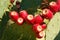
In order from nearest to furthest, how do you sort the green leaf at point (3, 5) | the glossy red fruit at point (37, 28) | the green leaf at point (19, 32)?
the glossy red fruit at point (37, 28)
the green leaf at point (19, 32)
the green leaf at point (3, 5)

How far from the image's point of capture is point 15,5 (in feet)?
10.4

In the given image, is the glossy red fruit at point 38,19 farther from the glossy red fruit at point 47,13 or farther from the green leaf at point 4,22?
the green leaf at point 4,22

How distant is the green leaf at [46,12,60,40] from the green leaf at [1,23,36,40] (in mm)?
247

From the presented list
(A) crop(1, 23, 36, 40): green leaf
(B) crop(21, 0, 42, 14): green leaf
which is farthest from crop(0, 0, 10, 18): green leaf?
(A) crop(1, 23, 36, 40): green leaf

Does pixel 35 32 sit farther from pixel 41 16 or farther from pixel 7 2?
pixel 7 2

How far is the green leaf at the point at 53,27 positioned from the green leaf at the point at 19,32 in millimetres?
247

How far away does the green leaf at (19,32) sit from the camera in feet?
9.03

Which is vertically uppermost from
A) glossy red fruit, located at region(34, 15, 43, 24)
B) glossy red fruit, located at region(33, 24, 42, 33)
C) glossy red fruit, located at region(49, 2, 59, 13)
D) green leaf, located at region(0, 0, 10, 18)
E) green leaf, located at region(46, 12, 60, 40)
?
green leaf, located at region(0, 0, 10, 18)

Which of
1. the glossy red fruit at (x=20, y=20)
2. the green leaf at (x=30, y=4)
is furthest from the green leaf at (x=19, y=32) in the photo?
the green leaf at (x=30, y=4)

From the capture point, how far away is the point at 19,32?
2.83 m

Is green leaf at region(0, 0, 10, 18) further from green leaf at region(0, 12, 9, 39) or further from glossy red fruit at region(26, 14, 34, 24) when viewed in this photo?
glossy red fruit at region(26, 14, 34, 24)

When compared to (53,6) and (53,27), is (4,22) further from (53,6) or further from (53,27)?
(53,6)

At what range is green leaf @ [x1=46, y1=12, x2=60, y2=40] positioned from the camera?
9.82 ft

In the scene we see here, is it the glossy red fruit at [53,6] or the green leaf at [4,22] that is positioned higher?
the glossy red fruit at [53,6]
